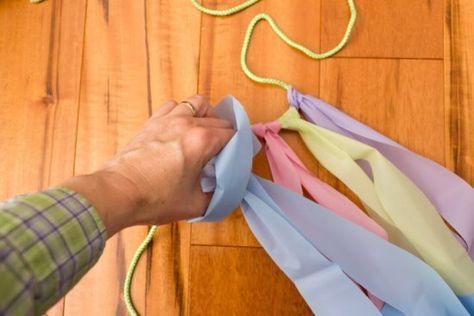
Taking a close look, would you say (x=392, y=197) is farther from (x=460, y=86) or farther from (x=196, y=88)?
(x=196, y=88)

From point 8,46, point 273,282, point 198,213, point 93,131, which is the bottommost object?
point 273,282

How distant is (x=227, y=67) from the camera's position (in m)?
0.76

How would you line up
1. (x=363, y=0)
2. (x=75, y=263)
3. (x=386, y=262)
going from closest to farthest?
(x=75, y=263)
(x=386, y=262)
(x=363, y=0)

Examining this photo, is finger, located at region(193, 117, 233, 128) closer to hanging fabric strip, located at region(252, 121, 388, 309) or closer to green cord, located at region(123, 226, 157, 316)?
hanging fabric strip, located at region(252, 121, 388, 309)

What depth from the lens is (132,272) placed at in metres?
0.71

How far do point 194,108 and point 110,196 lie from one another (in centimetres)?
21

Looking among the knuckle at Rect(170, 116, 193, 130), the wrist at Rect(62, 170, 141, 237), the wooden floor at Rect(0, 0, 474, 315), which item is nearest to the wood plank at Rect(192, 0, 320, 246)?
the wooden floor at Rect(0, 0, 474, 315)

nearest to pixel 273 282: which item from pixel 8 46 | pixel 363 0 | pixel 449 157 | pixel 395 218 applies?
pixel 395 218

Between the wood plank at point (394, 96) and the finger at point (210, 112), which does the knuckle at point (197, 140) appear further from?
the wood plank at point (394, 96)

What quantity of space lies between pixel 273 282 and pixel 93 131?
1.13ft

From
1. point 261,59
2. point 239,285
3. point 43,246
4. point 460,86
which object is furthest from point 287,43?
point 43,246

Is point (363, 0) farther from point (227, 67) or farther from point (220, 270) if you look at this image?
point (220, 270)

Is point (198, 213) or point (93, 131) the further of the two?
point (93, 131)

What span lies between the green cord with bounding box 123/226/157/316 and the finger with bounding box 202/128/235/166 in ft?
0.52
